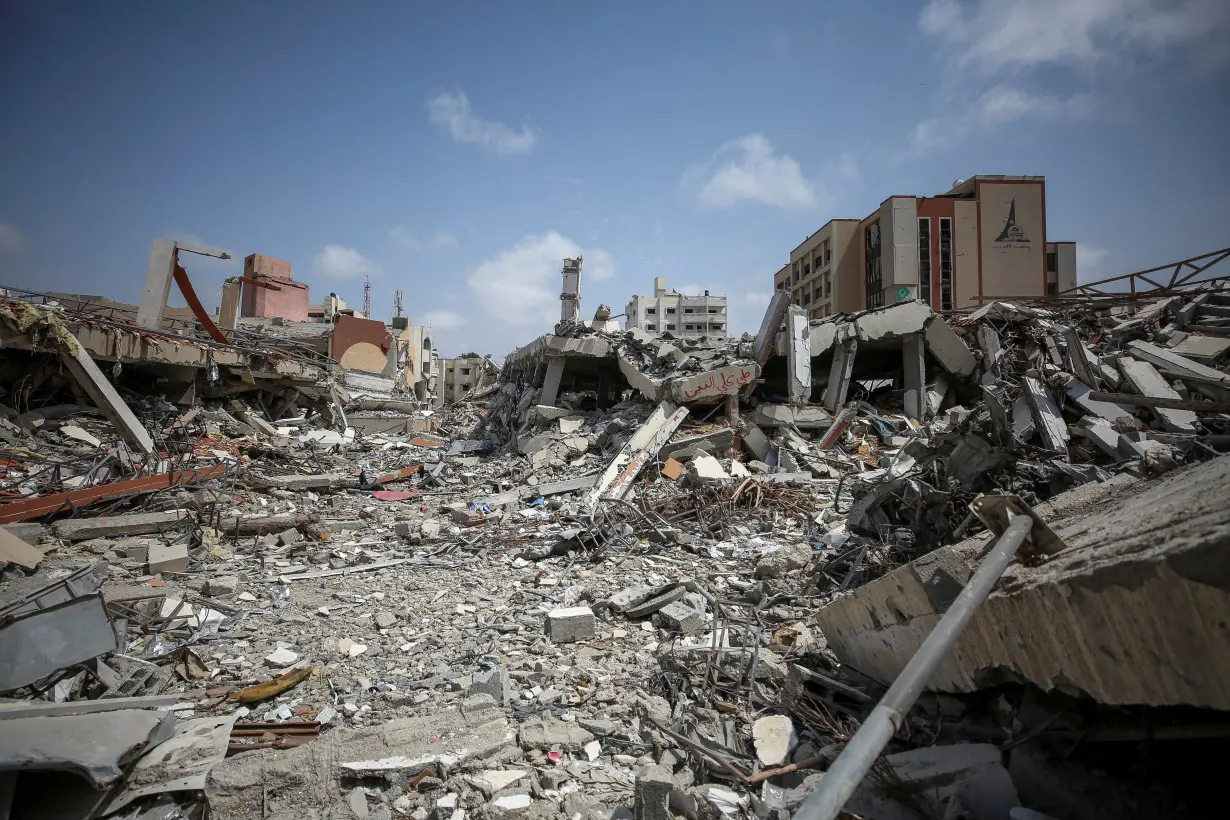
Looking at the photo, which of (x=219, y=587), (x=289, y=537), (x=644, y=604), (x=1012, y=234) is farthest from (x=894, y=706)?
(x=1012, y=234)

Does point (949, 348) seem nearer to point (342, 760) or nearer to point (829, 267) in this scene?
point (342, 760)

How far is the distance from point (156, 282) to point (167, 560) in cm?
961

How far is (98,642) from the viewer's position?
3039 mm

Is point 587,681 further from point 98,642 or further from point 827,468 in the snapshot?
point 827,468

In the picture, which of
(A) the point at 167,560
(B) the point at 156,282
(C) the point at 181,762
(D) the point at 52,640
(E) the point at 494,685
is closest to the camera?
(C) the point at 181,762

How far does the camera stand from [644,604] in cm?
452

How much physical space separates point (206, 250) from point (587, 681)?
43.8 ft

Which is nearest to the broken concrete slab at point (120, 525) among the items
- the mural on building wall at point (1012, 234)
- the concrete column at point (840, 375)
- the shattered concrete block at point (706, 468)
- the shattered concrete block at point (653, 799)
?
the shattered concrete block at point (706, 468)

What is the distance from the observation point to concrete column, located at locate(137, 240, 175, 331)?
12.2 m

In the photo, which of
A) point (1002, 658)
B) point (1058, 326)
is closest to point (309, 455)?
point (1002, 658)

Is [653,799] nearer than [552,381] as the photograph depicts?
Yes

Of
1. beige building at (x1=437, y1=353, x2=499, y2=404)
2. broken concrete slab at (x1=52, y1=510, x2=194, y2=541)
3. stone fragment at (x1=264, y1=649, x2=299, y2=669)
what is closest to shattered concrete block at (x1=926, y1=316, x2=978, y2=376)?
stone fragment at (x1=264, y1=649, x2=299, y2=669)

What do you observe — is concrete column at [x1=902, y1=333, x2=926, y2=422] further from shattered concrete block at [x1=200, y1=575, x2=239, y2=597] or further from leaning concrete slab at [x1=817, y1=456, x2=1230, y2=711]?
shattered concrete block at [x1=200, y1=575, x2=239, y2=597]

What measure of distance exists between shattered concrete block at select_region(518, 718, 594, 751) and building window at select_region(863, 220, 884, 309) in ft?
97.2
